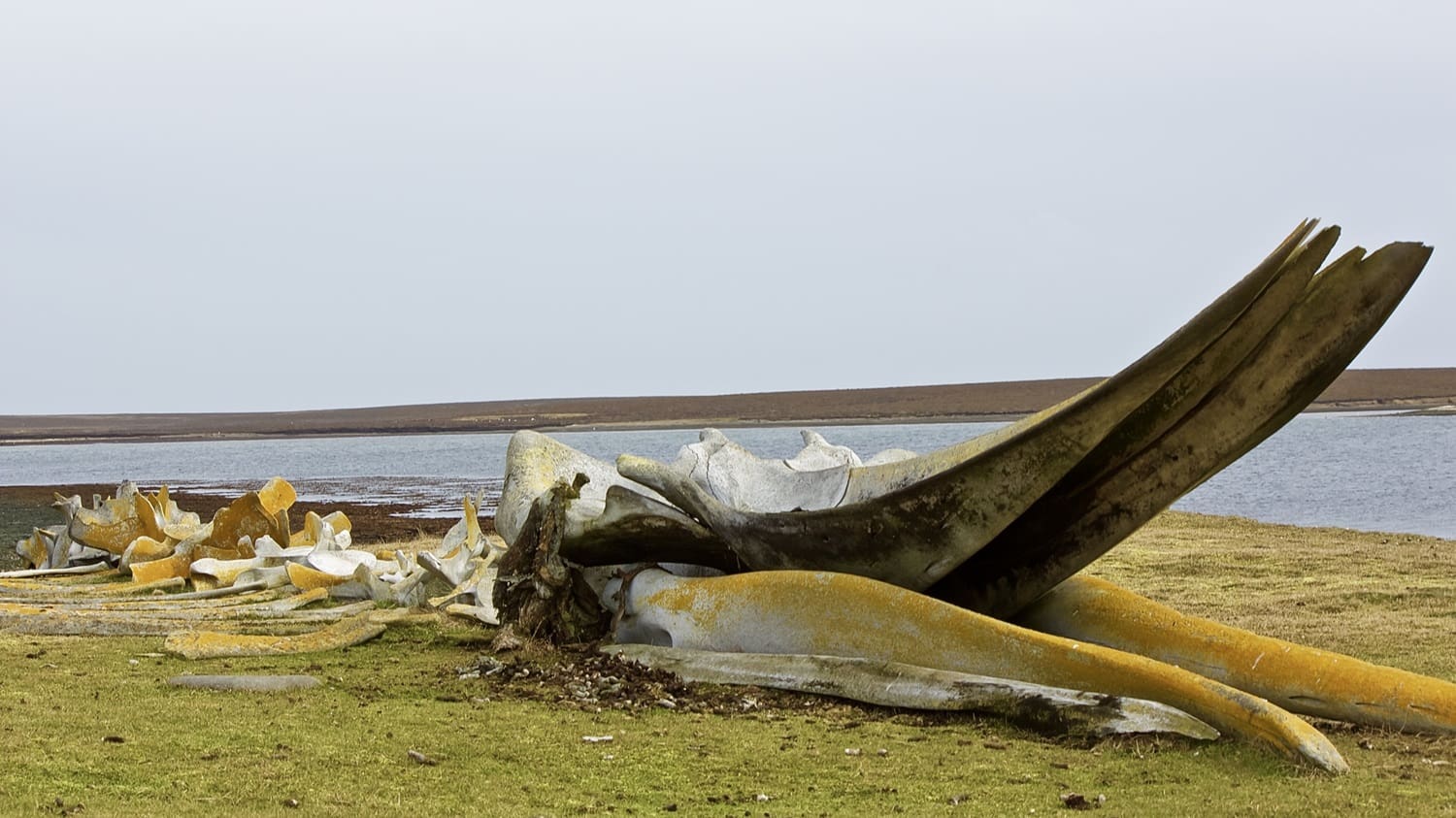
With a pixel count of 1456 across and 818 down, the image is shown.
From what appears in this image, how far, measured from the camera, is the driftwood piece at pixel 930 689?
5543mm

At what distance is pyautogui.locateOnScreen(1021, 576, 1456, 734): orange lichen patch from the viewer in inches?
224

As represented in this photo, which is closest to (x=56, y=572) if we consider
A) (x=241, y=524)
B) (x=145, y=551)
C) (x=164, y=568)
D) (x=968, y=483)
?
(x=145, y=551)

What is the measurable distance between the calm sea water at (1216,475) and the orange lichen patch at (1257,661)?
1597cm

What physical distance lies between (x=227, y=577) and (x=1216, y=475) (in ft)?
88.5

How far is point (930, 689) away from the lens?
616 centimetres

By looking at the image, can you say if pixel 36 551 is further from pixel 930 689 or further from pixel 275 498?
pixel 930 689

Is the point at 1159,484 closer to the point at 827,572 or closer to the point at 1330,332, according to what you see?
the point at 1330,332

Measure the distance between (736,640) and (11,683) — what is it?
3.91 m

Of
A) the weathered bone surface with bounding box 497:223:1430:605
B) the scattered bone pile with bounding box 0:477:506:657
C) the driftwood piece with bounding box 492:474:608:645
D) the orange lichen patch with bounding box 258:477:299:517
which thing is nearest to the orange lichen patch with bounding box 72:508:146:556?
the scattered bone pile with bounding box 0:477:506:657

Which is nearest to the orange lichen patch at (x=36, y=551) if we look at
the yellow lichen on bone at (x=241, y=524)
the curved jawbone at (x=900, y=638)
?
the yellow lichen on bone at (x=241, y=524)

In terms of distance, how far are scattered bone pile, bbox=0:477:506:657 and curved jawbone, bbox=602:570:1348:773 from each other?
2618 mm

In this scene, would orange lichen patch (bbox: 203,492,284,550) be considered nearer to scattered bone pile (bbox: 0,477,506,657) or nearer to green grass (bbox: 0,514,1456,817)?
scattered bone pile (bbox: 0,477,506,657)

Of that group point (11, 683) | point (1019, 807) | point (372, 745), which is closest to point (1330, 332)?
point (1019, 807)

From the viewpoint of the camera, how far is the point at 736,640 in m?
7.11
